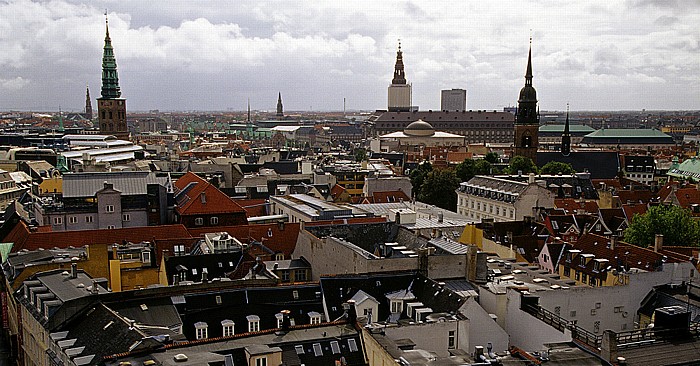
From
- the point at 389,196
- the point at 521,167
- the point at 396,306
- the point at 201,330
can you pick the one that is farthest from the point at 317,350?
the point at 521,167

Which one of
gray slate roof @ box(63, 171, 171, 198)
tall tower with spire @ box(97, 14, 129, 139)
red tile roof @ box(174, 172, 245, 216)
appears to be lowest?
red tile roof @ box(174, 172, 245, 216)

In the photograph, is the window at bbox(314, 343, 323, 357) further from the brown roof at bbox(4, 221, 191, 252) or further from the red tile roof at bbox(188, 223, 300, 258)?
the brown roof at bbox(4, 221, 191, 252)

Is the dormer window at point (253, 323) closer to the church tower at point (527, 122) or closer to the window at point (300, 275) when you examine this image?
the window at point (300, 275)

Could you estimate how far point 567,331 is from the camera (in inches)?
1179

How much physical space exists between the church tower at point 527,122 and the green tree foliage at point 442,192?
4361cm

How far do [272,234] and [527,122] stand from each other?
3864 inches

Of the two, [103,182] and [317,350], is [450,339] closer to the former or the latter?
[317,350]

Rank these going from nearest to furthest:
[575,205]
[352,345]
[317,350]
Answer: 1. [317,350]
2. [352,345]
3. [575,205]

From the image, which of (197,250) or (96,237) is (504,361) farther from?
(96,237)

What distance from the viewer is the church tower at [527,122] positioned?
142 meters

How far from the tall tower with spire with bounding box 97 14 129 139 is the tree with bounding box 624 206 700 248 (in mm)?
122282

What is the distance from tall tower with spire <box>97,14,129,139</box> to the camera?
152500 millimetres

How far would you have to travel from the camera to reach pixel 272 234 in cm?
5666

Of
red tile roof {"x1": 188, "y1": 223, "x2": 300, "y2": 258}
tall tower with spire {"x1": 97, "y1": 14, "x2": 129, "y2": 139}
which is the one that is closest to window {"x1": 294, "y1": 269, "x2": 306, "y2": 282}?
red tile roof {"x1": 188, "y1": 223, "x2": 300, "y2": 258}
